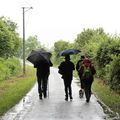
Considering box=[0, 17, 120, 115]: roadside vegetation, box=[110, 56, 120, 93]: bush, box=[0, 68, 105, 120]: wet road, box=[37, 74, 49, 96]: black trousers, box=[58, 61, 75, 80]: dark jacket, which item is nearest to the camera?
box=[0, 68, 105, 120]: wet road

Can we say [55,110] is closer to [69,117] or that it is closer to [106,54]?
[69,117]

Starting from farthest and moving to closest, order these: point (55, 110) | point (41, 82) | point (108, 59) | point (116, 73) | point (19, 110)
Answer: point (108, 59) → point (41, 82) → point (116, 73) → point (19, 110) → point (55, 110)

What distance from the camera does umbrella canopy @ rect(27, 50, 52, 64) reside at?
18.2 metres

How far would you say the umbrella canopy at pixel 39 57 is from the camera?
59.6ft

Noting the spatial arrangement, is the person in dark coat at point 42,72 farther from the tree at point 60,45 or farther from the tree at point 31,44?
the tree at point 31,44

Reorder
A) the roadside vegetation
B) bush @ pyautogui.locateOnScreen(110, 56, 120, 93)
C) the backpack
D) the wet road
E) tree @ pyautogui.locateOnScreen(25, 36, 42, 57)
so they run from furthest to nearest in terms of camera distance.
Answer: tree @ pyautogui.locateOnScreen(25, 36, 42, 57)
the roadside vegetation
bush @ pyautogui.locateOnScreen(110, 56, 120, 93)
the backpack
the wet road

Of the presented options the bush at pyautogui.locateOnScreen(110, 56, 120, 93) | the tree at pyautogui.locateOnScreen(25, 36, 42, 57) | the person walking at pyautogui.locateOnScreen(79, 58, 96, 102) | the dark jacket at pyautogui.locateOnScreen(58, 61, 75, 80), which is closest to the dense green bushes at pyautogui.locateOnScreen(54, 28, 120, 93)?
the bush at pyautogui.locateOnScreen(110, 56, 120, 93)

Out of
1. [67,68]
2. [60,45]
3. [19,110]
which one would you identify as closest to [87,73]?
[67,68]

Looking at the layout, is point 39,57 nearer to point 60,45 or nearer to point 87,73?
point 87,73

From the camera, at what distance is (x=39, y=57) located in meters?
18.2

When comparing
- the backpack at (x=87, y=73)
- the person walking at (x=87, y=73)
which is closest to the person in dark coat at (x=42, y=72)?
the person walking at (x=87, y=73)

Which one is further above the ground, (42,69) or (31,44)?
(31,44)

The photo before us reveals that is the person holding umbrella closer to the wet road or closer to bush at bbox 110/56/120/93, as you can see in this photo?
the wet road

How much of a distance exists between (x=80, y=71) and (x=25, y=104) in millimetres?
2638
